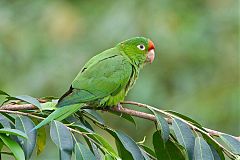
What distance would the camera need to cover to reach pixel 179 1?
509 cm

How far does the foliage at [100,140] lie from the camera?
1769 mm

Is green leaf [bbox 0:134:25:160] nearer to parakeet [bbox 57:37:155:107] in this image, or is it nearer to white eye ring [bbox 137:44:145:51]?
parakeet [bbox 57:37:155:107]

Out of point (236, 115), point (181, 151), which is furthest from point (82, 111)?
point (236, 115)

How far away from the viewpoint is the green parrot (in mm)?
2230

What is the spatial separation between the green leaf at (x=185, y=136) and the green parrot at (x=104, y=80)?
0.37 meters

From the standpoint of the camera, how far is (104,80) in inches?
95.7

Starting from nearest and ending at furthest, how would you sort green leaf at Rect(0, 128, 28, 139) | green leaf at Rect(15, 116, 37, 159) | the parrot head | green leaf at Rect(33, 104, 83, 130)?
green leaf at Rect(0, 128, 28, 139) < green leaf at Rect(15, 116, 37, 159) < green leaf at Rect(33, 104, 83, 130) < the parrot head

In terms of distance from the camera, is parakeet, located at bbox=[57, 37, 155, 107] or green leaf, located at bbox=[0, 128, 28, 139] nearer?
green leaf, located at bbox=[0, 128, 28, 139]

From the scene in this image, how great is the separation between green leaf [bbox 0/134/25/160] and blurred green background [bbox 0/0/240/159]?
2.51 m

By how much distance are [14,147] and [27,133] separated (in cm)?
10

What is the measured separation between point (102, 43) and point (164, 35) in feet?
1.55

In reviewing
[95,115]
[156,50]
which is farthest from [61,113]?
[156,50]

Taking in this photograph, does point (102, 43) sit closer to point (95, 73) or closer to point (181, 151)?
point (95, 73)

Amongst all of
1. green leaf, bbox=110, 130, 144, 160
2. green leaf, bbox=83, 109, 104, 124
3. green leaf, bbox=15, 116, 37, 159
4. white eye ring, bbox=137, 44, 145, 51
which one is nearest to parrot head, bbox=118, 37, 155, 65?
white eye ring, bbox=137, 44, 145, 51
